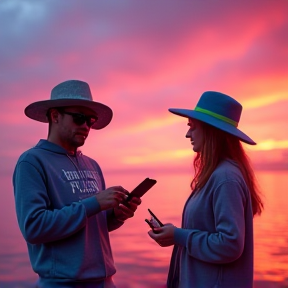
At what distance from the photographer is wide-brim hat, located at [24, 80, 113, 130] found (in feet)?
9.22

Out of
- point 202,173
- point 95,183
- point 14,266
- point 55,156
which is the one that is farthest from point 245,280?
point 14,266

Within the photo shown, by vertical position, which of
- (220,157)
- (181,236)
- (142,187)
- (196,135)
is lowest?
(181,236)

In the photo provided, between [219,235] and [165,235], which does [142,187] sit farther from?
[219,235]

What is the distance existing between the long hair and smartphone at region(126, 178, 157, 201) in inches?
8.8

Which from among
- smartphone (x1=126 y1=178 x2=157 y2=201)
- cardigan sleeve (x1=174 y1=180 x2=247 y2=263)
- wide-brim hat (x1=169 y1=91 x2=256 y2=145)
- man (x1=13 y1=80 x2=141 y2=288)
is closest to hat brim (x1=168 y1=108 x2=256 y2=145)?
wide-brim hat (x1=169 y1=91 x2=256 y2=145)

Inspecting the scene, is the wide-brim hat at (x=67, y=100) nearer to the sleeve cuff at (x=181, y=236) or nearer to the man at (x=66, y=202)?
the man at (x=66, y=202)

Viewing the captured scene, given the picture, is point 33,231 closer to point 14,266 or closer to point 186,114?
point 186,114

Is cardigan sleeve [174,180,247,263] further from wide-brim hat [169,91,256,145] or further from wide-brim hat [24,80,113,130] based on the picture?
wide-brim hat [24,80,113,130]

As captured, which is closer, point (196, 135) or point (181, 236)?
point (181, 236)

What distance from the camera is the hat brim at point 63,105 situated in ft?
9.22

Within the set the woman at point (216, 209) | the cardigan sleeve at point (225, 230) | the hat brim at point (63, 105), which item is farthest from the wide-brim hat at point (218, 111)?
the hat brim at point (63, 105)

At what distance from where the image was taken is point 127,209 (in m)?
2.84

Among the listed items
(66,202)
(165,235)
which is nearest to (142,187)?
(165,235)

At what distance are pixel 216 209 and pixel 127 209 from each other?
0.65 metres
